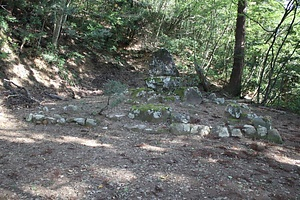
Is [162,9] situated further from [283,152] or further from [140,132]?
[283,152]

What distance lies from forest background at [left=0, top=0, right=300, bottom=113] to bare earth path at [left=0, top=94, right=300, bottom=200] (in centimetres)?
388

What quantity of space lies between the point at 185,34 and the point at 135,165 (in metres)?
9.72

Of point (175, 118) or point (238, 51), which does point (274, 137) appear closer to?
point (175, 118)

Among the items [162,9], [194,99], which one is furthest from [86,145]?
[162,9]

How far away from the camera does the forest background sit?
780 centimetres

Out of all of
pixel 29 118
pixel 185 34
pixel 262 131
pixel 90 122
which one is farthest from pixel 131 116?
pixel 185 34

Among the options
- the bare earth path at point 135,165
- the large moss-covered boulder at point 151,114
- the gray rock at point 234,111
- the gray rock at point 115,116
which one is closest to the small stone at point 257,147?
the bare earth path at point 135,165

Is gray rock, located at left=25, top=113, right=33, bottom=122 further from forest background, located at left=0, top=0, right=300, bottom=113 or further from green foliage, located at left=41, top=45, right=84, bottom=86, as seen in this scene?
green foliage, located at left=41, top=45, right=84, bottom=86

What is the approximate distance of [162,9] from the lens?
1182cm

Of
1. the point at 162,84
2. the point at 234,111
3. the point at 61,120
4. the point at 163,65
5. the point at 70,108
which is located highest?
the point at 163,65

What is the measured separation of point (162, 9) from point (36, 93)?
25.6 ft

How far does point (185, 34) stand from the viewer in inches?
464

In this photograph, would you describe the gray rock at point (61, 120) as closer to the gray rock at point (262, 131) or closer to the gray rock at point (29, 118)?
the gray rock at point (29, 118)

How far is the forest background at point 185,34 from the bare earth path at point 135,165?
388 cm
